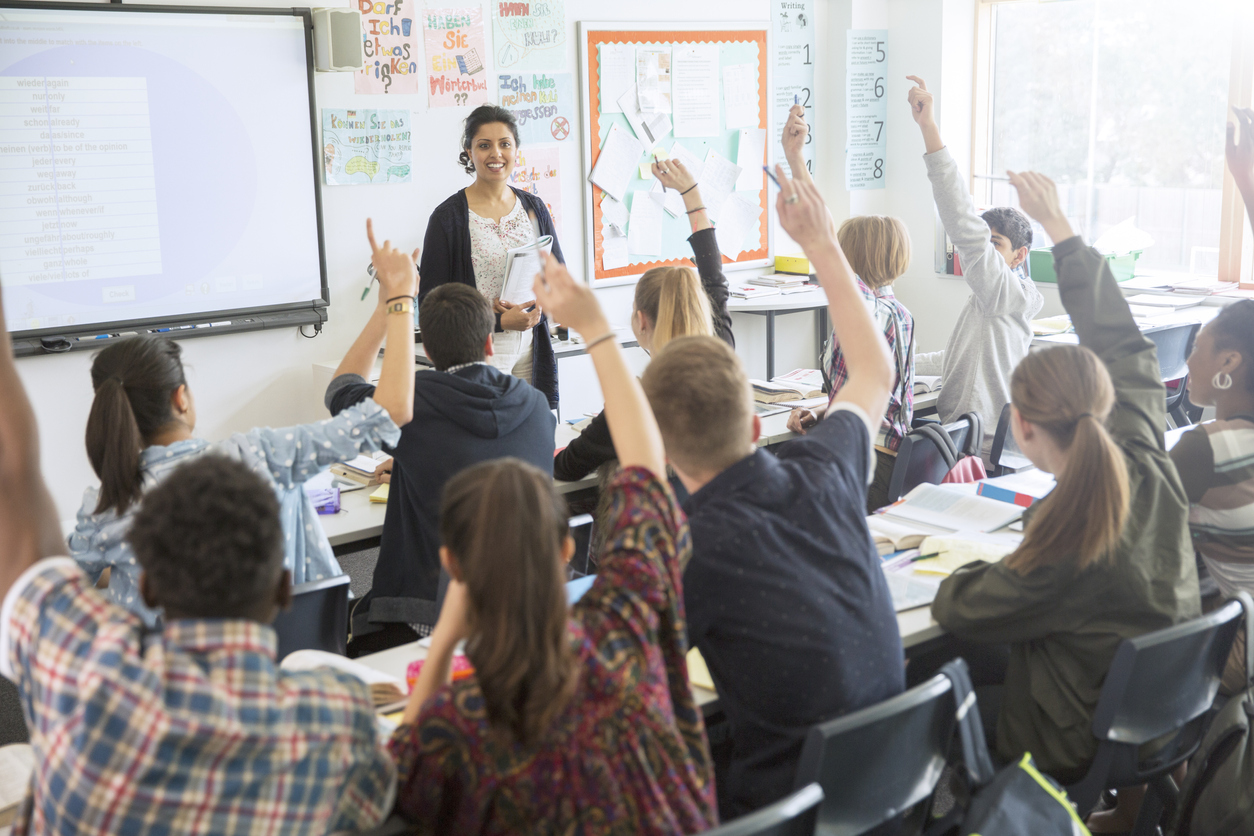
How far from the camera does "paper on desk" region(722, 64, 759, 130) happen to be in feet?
18.5

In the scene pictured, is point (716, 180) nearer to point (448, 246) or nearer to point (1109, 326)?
point (448, 246)

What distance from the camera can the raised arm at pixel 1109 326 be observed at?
6.53 ft

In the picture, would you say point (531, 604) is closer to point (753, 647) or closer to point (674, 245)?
point (753, 647)

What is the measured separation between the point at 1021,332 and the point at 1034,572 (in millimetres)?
1872

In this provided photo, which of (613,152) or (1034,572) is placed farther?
(613,152)

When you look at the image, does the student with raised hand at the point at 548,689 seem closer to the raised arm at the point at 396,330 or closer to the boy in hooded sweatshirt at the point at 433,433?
the raised arm at the point at 396,330

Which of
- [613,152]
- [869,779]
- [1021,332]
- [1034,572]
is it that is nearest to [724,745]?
[869,779]

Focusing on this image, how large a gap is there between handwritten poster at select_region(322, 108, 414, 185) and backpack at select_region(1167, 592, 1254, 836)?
358 cm

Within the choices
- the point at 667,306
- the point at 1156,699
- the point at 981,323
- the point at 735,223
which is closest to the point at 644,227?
the point at 735,223

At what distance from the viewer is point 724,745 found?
189 cm

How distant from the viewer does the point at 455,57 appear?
4.64 meters

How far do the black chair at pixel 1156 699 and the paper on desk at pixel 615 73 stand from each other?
13.0 ft

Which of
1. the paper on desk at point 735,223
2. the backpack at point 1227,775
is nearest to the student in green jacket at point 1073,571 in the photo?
the backpack at point 1227,775

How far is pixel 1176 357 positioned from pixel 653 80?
8.83 ft
